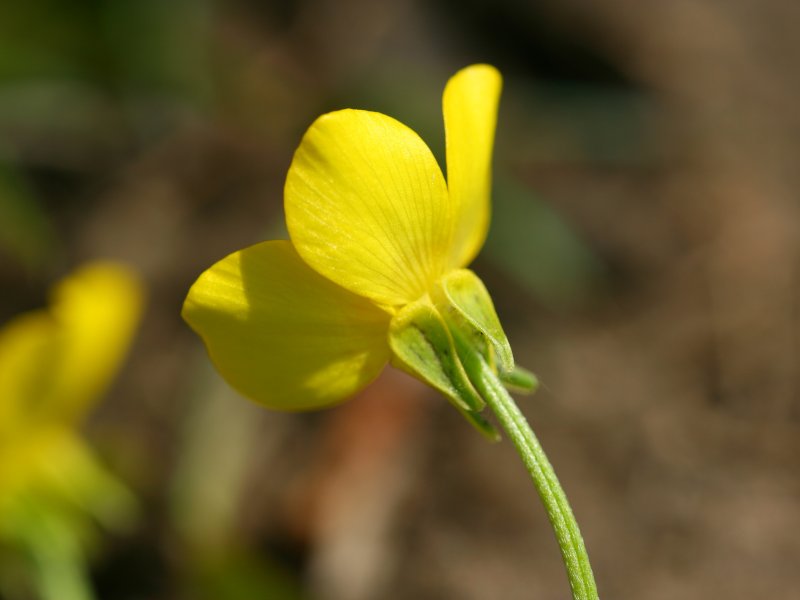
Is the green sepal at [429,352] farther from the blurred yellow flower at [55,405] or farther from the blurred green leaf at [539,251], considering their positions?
the blurred green leaf at [539,251]

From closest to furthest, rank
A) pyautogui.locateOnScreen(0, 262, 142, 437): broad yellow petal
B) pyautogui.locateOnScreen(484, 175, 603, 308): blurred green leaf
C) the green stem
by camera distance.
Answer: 1. the green stem
2. pyautogui.locateOnScreen(0, 262, 142, 437): broad yellow petal
3. pyautogui.locateOnScreen(484, 175, 603, 308): blurred green leaf

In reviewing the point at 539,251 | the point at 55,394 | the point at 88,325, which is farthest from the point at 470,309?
the point at 539,251

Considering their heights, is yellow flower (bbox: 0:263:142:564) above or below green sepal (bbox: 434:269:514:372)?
below

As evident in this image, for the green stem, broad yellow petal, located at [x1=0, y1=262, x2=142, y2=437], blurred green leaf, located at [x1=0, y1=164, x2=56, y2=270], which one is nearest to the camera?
the green stem

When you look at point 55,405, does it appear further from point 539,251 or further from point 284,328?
point 539,251

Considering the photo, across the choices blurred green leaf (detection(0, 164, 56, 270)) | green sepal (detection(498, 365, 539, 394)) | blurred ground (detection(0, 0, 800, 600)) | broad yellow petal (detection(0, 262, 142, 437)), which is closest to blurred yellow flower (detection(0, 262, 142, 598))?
broad yellow petal (detection(0, 262, 142, 437))

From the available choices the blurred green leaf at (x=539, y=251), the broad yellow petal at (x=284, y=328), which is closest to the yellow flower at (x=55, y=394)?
the broad yellow petal at (x=284, y=328)

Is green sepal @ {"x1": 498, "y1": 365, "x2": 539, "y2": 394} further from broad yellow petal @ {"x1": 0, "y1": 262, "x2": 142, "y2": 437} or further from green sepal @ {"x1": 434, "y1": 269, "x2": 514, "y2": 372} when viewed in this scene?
broad yellow petal @ {"x1": 0, "y1": 262, "x2": 142, "y2": 437}
